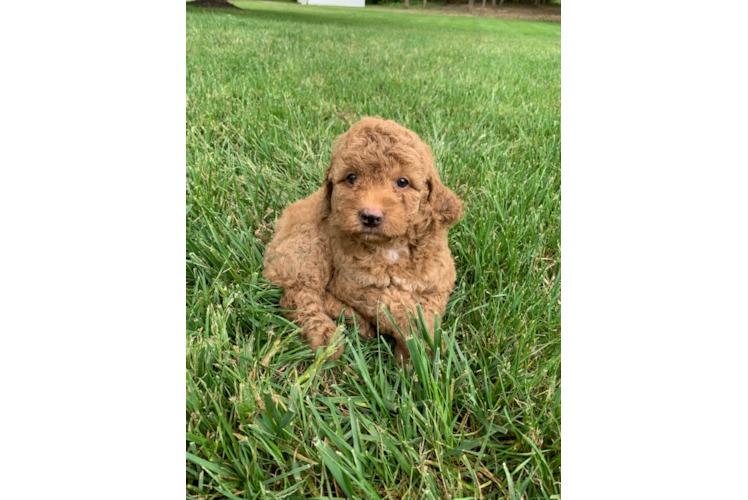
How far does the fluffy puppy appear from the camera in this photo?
5.23 feet

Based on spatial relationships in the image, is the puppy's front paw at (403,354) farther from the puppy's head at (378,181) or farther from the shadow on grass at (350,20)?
the shadow on grass at (350,20)

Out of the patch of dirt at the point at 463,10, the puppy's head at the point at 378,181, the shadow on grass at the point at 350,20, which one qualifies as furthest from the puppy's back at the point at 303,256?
the patch of dirt at the point at 463,10

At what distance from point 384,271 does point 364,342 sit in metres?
0.37

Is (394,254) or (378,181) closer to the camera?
(378,181)

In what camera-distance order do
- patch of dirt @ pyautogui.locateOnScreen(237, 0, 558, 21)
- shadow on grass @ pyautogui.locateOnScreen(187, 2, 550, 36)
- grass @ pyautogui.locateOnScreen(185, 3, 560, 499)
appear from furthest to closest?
patch of dirt @ pyautogui.locateOnScreen(237, 0, 558, 21) < shadow on grass @ pyautogui.locateOnScreen(187, 2, 550, 36) < grass @ pyautogui.locateOnScreen(185, 3, 560, 499)

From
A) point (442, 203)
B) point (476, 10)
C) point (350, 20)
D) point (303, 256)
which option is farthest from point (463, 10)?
point (303, 256)

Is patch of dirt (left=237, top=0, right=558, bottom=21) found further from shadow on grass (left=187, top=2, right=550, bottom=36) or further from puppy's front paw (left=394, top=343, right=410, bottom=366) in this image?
puppy's front paw (left=394, top=343, right=410, bottom=366)

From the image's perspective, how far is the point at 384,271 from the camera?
181 centimetres

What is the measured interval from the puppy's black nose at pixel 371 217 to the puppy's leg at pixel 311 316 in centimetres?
57

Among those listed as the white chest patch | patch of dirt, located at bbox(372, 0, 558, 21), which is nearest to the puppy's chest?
the white chest patch

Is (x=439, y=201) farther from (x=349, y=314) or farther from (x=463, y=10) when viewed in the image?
(x=463, y=10)

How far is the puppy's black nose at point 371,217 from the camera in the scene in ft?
5.02

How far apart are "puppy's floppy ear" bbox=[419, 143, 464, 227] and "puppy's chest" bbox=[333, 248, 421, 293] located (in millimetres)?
221
